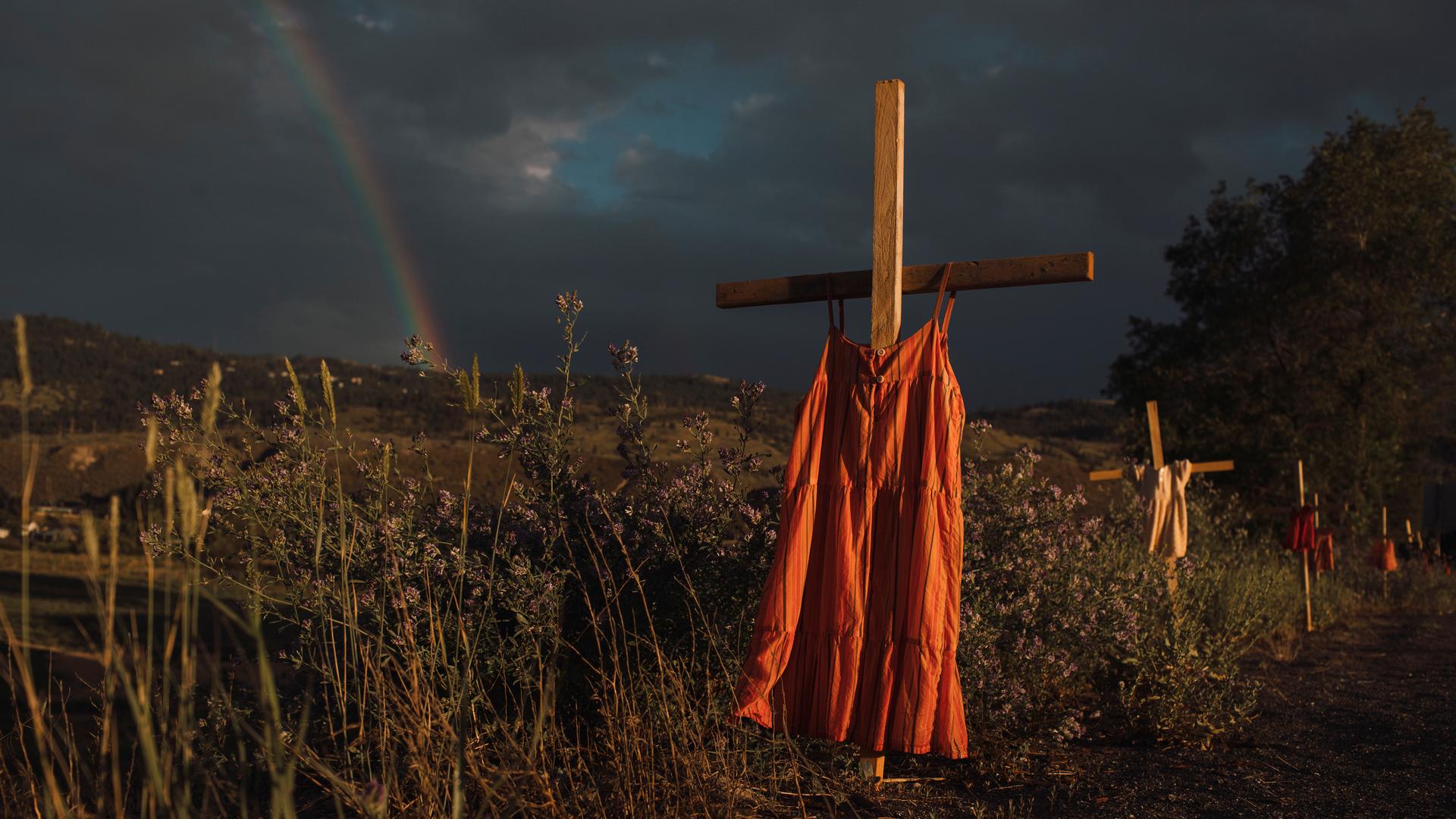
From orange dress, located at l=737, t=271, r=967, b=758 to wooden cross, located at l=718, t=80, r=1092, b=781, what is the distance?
0.40 ft

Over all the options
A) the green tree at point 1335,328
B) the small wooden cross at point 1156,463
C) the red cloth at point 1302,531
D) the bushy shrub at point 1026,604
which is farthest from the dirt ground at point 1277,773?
the green tree at point 1335,328

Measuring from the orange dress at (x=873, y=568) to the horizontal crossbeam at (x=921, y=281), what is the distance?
11 cm

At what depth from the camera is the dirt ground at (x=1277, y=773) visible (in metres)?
4.22

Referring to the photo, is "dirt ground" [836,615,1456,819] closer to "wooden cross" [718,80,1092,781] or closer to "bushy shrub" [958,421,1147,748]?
"bushy shrub" [958,421,1147,748]

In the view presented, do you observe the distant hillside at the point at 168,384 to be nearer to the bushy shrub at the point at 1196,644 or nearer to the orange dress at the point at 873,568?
the bushy shrub at the point at 1196,644

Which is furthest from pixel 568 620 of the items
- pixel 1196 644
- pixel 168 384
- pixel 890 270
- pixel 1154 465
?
pixel 168 384

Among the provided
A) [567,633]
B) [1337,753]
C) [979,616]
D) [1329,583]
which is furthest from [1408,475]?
[567,633]

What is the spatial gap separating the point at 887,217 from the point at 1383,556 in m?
13.7

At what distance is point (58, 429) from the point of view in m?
35.7

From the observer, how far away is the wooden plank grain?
4141mm

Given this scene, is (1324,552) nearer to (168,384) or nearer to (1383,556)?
(1383,556)

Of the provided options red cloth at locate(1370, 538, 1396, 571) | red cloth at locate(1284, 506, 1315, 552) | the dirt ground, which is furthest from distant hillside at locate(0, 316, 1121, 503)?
the dirt ground

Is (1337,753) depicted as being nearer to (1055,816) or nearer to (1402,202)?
(1055,816)

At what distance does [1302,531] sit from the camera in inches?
429
